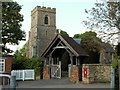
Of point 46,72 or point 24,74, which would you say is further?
point 46,72

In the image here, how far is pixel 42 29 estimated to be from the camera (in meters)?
74.1

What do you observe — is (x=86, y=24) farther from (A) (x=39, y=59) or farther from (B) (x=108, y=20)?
(A) (x=39, y=59)

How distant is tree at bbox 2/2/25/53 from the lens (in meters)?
36.9

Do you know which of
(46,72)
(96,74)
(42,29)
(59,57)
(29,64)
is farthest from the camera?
(42,29)

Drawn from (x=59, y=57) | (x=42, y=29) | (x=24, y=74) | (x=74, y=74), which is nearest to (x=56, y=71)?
(x=59, y=57)

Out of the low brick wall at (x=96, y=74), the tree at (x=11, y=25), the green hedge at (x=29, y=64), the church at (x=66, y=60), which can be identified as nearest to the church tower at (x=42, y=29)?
the church at (x=66, y=60)

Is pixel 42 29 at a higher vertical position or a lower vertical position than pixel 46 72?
higher

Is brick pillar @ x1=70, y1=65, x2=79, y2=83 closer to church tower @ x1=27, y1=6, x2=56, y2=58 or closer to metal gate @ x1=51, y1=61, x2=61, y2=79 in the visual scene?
metal gate @ x1=51, y1=61, x2=61, y2=79

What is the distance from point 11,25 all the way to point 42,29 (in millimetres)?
36973

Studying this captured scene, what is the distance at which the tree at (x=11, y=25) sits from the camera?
1454 inches

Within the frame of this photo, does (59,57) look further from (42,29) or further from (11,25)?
(42,29)

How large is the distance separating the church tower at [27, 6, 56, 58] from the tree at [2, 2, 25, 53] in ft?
112

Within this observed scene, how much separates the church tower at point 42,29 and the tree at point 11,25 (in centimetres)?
3403

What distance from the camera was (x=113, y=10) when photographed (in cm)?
1983
